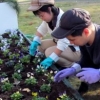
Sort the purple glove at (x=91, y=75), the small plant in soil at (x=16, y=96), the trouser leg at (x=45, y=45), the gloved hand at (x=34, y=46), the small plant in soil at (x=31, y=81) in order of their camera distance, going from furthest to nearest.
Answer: the trouser leg at (x=45, y=45) → the gloved hand at (x=34, y=46) → the small plant in soil at (x=31, y=81) → the small plant in soil at (x=16, y=96) → the purple glove at (x=91, y=75)

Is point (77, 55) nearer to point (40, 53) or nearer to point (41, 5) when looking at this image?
point (40, 53)

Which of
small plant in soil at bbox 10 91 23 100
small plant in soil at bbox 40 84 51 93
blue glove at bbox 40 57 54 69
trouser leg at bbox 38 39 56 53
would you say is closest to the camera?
small plant in soil at bbox 10 91 23 100

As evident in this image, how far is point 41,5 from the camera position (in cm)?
321

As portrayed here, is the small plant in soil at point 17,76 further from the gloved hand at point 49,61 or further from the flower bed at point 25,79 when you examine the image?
the gloved hand at point 49,61

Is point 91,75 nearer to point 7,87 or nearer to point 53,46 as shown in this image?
point 7,87

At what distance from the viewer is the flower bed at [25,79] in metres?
2.76

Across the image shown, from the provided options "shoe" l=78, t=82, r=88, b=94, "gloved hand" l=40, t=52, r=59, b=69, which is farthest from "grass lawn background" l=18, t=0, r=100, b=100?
"gloved hand" l=40, t=52, r=59, b=69

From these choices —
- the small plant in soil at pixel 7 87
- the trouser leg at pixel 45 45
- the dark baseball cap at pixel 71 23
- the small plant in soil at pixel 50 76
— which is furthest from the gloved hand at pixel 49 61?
the dark baseball cap at pixel 71 23

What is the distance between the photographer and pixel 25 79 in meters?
3.20

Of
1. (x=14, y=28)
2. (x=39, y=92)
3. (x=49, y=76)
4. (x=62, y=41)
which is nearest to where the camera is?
(x=39, y=92)

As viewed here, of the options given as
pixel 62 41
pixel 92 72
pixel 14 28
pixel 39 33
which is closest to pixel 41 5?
pixel 62 41

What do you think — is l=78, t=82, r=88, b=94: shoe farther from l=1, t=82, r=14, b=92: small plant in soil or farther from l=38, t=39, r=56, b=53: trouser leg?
l=38, t=39, r=56, b=53: trouser leg

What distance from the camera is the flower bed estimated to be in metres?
2.76

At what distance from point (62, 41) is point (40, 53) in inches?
24.5
